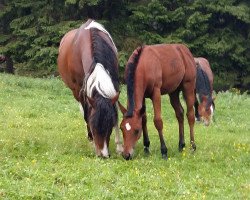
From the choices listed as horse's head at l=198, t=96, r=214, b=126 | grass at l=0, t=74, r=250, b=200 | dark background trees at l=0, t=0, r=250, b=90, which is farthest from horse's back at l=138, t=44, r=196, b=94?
dark background trees at l=0, t=0, r=250, b=90

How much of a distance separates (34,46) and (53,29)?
1.33 meters

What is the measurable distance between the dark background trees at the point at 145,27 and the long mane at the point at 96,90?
14.7 metres

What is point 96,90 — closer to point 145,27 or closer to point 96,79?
point 96,79

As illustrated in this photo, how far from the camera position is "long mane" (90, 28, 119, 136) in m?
8.27

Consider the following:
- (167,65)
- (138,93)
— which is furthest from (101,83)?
(167,65)

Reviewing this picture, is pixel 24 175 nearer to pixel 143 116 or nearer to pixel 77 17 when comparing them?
pixel 143 116

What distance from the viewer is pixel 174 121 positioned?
49.6ft

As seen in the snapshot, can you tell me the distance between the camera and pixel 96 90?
27.8ft

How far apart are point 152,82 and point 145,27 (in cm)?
1703

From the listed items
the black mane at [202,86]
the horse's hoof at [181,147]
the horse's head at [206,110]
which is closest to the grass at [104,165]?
the horse's hoof at [181,147]

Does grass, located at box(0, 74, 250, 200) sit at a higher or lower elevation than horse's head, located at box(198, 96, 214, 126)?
higher

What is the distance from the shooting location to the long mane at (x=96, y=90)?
8267 millimetres

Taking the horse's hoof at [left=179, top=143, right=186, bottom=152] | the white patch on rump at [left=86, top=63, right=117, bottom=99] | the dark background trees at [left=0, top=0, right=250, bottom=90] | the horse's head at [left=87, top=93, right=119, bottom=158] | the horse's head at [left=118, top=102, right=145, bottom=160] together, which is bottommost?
the dark background trees at [left=0, top=0, right=250, bottom=90]

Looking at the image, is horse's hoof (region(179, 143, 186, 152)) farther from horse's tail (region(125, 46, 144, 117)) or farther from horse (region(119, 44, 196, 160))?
horse's tail (region(125, 46, 144, 117))
